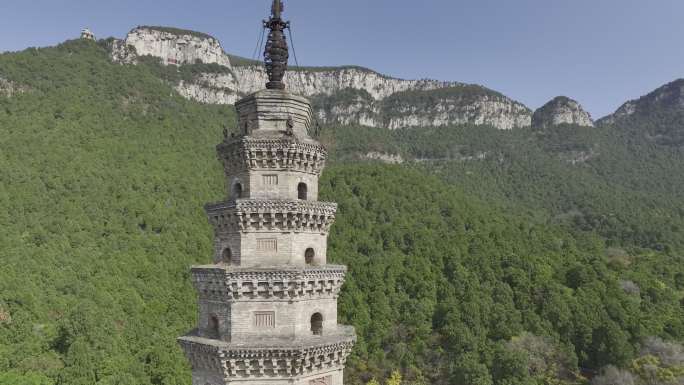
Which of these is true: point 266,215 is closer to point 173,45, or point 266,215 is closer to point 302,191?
point 302,191

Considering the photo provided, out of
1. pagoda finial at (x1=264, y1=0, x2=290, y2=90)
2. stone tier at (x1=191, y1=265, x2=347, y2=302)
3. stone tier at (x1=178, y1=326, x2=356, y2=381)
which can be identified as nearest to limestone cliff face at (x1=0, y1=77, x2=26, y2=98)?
Answer: pagoda finial at (x1=264, y1=0, x2=290, y2=90)

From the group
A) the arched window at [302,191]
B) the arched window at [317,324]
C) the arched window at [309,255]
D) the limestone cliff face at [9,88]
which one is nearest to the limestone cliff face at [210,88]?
the limestone cliff face at [9,88]

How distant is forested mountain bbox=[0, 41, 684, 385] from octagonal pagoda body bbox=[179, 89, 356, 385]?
3155cm

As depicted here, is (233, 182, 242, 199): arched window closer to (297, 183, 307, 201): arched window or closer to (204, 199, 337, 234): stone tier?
(204, 199, 337, 234): stone tier

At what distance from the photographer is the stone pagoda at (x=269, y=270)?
19.0 meters

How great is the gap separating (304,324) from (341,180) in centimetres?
10528

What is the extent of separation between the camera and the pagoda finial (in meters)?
21.8

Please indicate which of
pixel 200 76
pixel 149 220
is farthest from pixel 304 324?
pixel 200 76

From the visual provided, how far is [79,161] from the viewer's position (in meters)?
97.3

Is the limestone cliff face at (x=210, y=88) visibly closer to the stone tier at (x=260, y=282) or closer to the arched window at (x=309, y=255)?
the arched window at (x=309, y=255)

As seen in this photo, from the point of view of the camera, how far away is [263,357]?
18734 mm

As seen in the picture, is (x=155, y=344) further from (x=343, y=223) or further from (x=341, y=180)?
(x=341, y=180)

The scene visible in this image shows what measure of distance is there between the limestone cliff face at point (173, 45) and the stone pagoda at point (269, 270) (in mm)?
177967

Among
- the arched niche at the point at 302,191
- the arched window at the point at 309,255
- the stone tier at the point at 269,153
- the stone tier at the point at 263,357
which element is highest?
the stone tier at the point at 269,153
